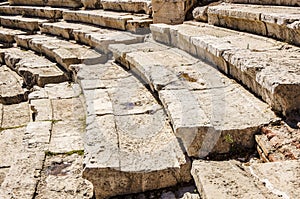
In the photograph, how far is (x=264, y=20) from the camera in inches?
189

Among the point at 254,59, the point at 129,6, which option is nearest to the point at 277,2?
the point at 254,59

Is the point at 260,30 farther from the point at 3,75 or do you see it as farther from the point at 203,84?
the point at 3,75

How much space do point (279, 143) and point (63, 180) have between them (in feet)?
6.66

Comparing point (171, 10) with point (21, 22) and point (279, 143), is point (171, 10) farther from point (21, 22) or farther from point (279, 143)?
point (21, 22)

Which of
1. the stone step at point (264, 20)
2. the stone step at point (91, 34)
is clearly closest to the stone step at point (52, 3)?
the stone step at point (91, 34)

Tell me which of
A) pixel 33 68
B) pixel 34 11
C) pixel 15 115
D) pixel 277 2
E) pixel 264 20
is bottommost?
pixel 15 115

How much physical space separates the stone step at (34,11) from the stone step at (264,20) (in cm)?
581

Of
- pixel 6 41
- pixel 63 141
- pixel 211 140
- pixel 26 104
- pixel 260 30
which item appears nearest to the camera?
pixel 211 140

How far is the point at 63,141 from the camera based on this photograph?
4250 mm

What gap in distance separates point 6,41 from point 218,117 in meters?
8.88

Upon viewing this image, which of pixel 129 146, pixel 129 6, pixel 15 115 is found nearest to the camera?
pixel 129 146

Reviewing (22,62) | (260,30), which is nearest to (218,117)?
(260,30)

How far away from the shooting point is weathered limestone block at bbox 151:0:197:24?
718 centimetres

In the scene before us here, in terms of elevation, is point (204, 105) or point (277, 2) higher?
point (277, 2)
